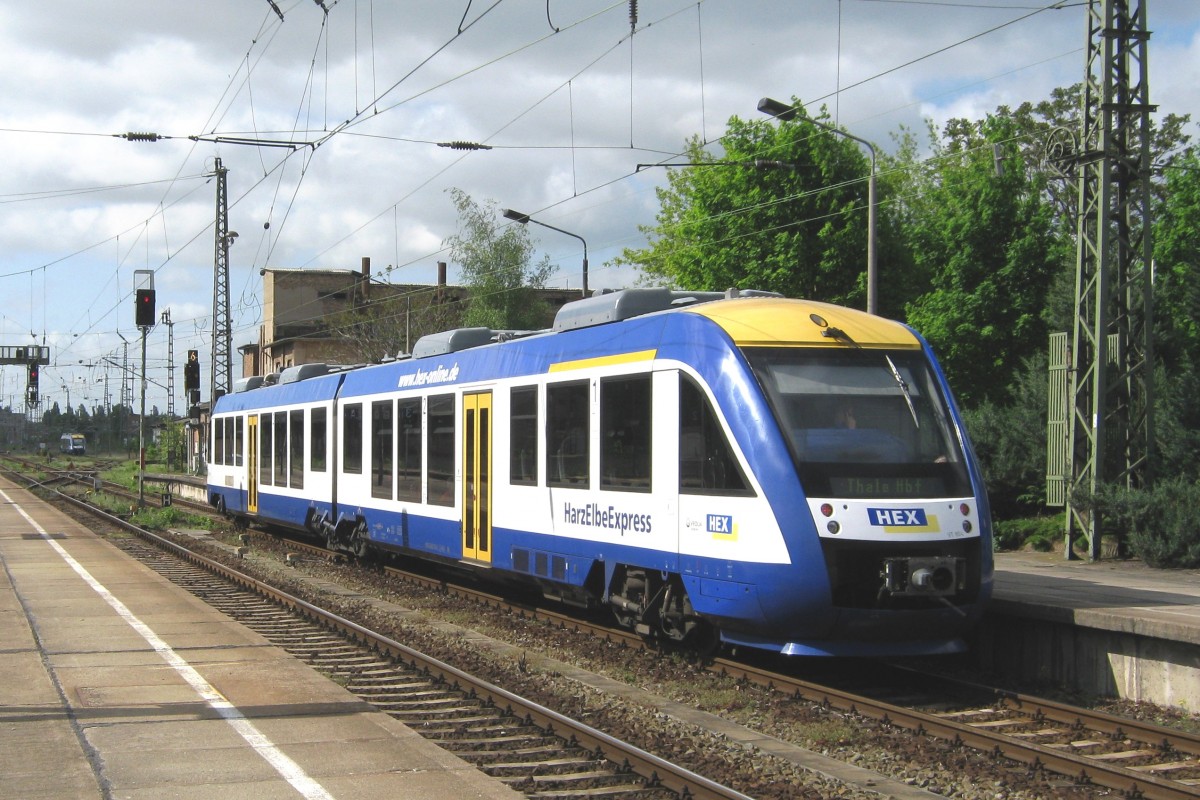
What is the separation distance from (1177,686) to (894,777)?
3314mm

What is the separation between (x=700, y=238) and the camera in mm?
38750

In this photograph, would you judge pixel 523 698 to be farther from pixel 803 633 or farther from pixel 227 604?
pixel 227 604

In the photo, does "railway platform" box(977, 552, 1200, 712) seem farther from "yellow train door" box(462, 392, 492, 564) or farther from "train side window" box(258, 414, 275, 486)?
"train side window" box(258, 414, 275, 486)

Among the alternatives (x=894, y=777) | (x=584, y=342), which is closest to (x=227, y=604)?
(x=584, y=342)

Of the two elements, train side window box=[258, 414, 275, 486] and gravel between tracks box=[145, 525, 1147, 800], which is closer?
gravel between tracks box=[145, 525, 1147, 800]

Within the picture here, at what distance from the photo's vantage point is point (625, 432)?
38.4ft

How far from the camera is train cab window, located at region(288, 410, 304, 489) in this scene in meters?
22.9

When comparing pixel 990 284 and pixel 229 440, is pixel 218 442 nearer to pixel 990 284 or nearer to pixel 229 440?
pixel 229 440

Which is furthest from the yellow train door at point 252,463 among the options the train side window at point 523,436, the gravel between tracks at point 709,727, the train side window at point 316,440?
the train side window at point 523,436

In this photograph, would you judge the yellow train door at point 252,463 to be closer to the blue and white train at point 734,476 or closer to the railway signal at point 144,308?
the railway signal at point 144,308

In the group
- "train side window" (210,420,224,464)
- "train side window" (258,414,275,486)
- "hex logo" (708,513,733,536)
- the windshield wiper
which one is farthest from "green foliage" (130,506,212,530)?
the windshield wiper

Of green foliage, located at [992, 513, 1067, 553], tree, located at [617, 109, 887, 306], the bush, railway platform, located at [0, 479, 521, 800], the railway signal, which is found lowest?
railway platform, located at [0, 479, 521, 800]

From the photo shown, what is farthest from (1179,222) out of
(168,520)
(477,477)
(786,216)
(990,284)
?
(477,477)

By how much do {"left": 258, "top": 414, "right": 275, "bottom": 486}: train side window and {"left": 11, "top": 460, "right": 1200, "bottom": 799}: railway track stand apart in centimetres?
1599
